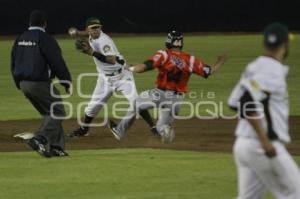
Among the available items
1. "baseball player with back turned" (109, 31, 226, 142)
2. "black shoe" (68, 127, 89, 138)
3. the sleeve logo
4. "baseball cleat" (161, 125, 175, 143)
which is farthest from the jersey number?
"black shoe" (68, 127, 89, 138)

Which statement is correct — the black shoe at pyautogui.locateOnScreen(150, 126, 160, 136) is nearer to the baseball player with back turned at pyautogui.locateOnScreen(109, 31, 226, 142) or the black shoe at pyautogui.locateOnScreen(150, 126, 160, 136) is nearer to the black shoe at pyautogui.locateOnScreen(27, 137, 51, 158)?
the baseball player with back turned at pyautogui.locateOnScreen(109, 31, 226, 142)

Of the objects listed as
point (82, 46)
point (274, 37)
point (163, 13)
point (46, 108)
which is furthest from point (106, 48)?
point (163, 13)

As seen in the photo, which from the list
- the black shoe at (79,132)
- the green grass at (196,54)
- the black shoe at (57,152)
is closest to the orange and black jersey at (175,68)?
the black shoe at (57,152)

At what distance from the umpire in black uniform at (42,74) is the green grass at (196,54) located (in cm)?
563

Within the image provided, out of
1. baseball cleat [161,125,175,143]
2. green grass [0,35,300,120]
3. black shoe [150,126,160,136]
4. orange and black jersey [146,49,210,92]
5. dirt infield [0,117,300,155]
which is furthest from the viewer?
green grass [0,35,300,120]

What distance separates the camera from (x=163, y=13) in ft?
145

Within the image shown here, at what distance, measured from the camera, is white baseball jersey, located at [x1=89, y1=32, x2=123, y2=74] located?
14.9 m

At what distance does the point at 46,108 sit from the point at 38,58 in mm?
745

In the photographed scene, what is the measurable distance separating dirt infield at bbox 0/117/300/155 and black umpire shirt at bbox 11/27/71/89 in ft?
5.96

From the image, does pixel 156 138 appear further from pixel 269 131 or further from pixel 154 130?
pixel 269 131

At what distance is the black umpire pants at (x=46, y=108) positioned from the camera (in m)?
12.2

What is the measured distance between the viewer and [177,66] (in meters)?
12.9

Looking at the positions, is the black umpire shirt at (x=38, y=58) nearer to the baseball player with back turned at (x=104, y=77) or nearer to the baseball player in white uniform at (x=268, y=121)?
the baseball player with back turned at (x=104, y=77)

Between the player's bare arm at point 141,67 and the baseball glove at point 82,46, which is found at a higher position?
the baseball glove at point 82,46
